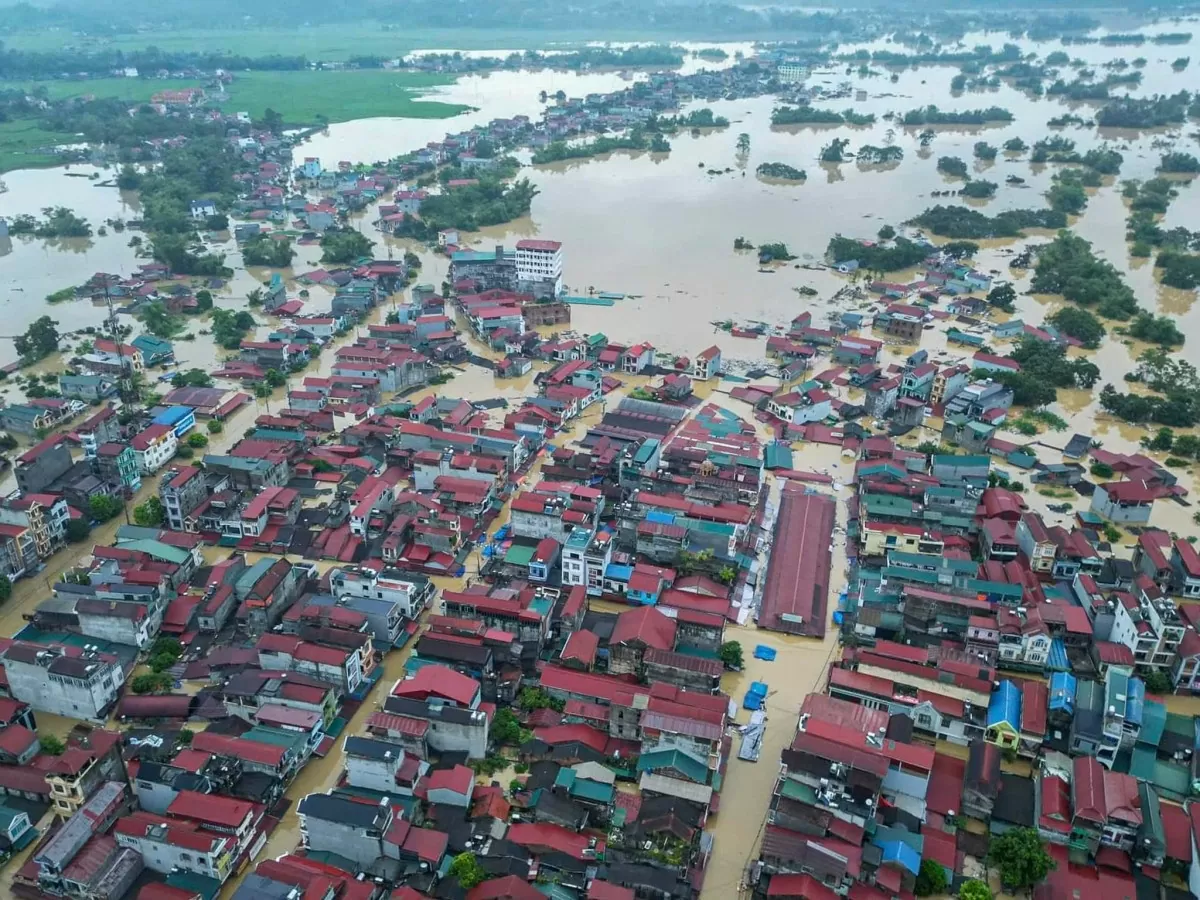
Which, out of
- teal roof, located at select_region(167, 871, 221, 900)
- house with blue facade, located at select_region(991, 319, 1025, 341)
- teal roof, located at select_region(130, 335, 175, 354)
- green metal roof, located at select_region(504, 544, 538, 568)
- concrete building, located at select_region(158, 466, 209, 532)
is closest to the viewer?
teal roof, located at select_region(167, 871, 221, 900)

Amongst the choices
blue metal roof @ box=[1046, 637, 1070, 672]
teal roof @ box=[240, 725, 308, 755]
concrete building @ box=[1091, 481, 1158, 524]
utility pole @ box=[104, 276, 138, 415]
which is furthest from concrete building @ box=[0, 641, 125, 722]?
concrete building @ box=[1091, 481, 1158, 524]

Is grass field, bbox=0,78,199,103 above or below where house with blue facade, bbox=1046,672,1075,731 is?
above

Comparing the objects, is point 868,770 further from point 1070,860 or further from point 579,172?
point 579,172

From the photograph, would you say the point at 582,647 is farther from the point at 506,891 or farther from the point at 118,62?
the point at 118,62

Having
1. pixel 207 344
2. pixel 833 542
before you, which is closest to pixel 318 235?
pixel 207 344

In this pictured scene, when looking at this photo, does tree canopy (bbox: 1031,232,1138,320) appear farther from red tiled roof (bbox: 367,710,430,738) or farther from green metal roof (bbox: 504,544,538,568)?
red tiled roof (bbox: 367,710,430,738)

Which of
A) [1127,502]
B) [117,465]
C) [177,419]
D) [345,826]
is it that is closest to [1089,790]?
[1127,502]

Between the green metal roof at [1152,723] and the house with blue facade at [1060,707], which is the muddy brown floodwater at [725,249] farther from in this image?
the house with blue facade at [1060,707]
